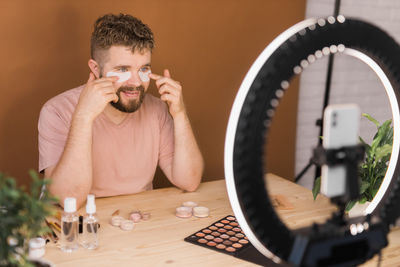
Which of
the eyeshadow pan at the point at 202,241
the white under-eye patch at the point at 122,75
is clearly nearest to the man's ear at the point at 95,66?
the white under-eye patch at the point at 122,75

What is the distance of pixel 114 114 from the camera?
177 cm

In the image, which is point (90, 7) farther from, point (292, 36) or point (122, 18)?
point (292, 36)

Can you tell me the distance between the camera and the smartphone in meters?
0.65

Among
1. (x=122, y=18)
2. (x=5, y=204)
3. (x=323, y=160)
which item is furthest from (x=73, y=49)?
(x=323, y=160)

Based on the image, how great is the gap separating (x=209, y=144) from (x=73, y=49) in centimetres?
82

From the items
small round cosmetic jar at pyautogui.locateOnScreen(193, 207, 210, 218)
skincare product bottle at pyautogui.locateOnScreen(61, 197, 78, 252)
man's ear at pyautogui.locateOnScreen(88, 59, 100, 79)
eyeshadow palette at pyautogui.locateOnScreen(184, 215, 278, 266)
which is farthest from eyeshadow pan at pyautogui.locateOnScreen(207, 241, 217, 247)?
man's ear at pyautogui.locateOnScreen(88, 59, 100, 79)

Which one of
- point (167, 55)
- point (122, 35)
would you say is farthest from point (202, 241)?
point (167, 55)

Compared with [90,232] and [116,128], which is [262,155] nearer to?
[90,232]

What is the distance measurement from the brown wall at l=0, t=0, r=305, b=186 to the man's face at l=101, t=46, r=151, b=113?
13.0 inches

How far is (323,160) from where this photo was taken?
64cm

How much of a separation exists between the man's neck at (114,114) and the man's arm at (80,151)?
0.67 ft

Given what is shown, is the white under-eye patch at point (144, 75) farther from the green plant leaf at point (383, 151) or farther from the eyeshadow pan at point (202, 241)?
the green plant leaf at point (383, 151)

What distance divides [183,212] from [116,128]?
55 cm

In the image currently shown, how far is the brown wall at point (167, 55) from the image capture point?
5.97 feet
